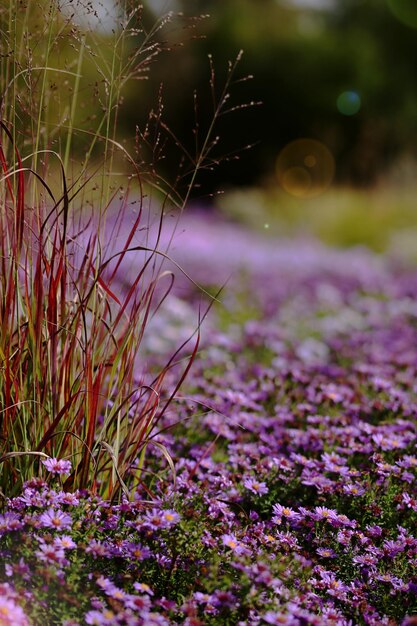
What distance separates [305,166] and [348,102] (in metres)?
1.67

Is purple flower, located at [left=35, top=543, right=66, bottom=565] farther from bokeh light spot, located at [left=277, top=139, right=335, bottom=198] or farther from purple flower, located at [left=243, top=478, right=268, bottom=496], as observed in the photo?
bokeh light spot, located at [left=277, top=139, right=335, bottom=198]

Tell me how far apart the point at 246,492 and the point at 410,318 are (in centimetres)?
326

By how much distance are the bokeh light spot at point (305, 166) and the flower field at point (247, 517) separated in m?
12.0

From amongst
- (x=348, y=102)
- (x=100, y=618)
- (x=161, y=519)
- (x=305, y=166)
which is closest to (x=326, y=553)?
(x=161, y=519)

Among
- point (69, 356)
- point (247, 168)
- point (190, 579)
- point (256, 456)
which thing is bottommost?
point (190, 579)

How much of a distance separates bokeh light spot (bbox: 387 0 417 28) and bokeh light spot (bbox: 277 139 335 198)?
491 inches

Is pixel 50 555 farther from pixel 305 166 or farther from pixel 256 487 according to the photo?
pixel 305 166

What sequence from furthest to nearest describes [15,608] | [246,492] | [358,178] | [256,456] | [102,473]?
[358,178]
[256,456]
[246,492]
[102,473]
[15,608]

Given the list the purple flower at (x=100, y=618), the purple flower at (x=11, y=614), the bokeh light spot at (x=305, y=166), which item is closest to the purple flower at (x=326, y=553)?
the purple flower at (x=100, y=618)

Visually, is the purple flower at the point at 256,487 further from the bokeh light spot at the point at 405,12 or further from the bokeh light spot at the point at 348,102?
the bokeh light spot at the point at 405,12

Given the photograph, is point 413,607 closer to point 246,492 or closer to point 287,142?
point 246,492

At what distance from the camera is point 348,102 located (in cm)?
1650

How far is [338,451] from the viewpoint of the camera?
285 centimetres

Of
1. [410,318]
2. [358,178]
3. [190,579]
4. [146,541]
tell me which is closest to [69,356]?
[146,541]
